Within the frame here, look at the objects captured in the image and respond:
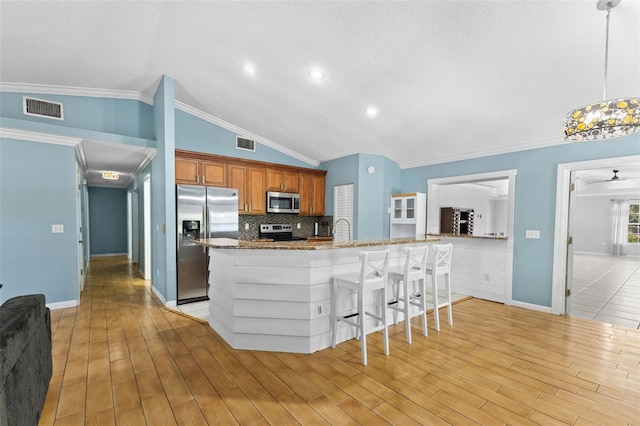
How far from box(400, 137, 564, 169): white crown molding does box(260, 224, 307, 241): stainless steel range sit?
9.24 ft

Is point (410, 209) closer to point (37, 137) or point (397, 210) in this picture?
point (397, 210)

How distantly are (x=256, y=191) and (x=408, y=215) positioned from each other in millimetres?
3009

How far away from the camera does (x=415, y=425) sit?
1.85 metres

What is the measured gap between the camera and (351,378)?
238 centimetres

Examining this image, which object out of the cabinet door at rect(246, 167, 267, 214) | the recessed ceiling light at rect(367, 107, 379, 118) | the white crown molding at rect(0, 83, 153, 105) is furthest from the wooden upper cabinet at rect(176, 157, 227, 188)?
the recessed ceiling light at rect(367, 107, 379, 118)

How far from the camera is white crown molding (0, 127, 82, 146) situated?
3.72m

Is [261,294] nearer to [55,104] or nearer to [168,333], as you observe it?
[168,333]

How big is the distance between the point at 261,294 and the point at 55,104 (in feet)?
14.3

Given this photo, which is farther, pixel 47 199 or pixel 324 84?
pixel 47 199

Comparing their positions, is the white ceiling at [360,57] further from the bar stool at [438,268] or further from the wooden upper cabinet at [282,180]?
the bar stool at [438,268]

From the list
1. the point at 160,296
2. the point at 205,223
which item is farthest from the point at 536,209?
the point at 160,296

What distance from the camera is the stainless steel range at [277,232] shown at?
5.70 meters

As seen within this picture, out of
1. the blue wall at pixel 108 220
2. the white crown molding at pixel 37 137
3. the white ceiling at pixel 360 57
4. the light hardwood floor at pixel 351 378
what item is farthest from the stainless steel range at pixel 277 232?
the blue wall at pixel 108 220

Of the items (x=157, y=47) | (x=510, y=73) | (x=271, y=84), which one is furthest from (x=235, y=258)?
(x=510, y=73)
